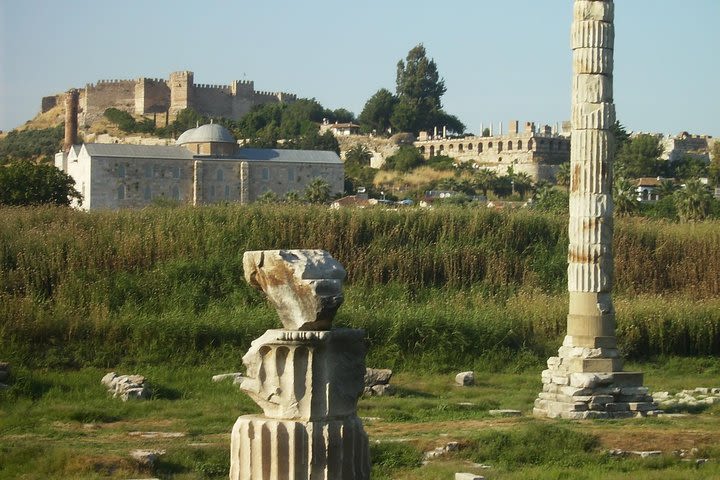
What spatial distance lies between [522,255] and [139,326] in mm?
8878

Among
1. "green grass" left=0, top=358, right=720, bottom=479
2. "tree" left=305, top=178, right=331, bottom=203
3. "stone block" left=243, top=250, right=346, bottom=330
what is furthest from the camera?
"tree" left=305, top=178, right=331, bottom=203

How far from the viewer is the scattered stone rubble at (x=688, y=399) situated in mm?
14977

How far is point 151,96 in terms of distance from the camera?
10425 centimetres

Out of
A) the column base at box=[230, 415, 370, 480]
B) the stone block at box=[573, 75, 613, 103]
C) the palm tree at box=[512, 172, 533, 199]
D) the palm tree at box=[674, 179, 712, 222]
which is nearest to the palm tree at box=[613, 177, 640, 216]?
the palm tree at box=[674, 179, 712, 222]

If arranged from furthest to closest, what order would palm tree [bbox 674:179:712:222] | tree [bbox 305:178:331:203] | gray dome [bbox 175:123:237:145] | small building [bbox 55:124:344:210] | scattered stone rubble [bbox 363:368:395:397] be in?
gray dome [bbox 175:123:237:145]
small building [bbox 55:124:344:210]
tree [bbox 305:178:331:203]
palm tree [bbox 674:179:712:222]
scattered stone rubble [bbox 363:368:395:397]

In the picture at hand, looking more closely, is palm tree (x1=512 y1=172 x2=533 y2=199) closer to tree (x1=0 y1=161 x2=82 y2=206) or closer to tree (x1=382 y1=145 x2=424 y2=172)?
tree (x1=382 y1=145 x2=424 y2=172)

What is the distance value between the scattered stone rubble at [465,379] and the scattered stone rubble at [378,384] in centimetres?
144

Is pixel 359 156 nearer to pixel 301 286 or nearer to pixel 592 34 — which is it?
pixel 592 34

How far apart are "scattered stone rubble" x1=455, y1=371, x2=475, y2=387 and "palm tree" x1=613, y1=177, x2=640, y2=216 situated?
24344mm

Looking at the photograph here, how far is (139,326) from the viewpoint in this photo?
17766mm

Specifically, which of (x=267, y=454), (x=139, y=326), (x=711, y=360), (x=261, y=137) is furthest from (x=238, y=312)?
(x=261, y=137)

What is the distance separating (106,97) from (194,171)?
45.4 metres

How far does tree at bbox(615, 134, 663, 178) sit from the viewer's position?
250 feet

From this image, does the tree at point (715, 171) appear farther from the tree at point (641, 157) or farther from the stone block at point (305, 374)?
the stone block at point (305, 374)
